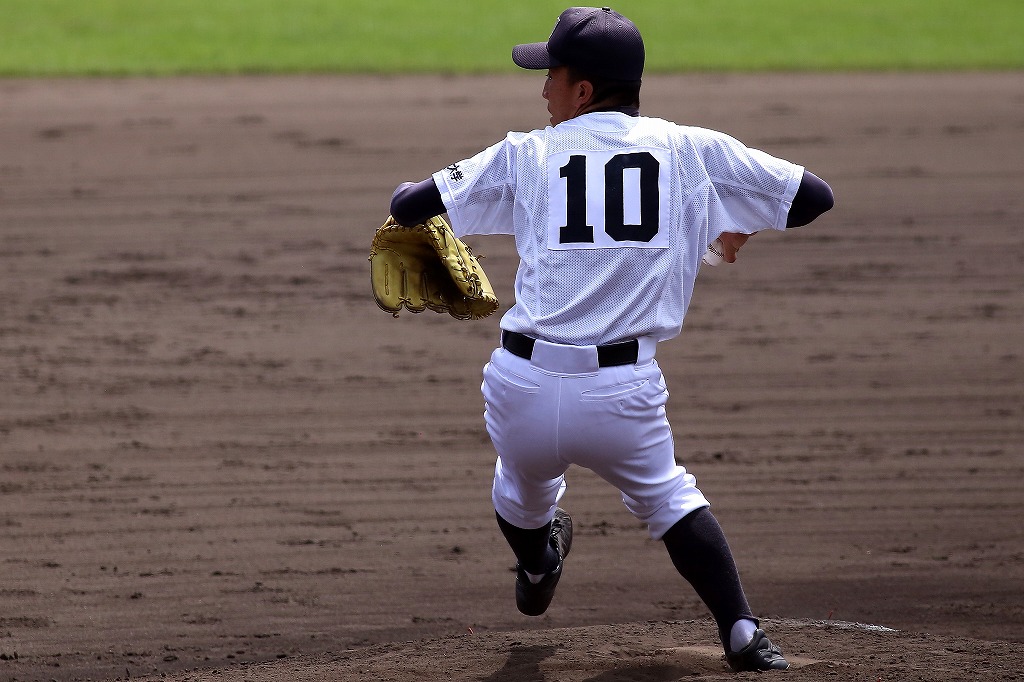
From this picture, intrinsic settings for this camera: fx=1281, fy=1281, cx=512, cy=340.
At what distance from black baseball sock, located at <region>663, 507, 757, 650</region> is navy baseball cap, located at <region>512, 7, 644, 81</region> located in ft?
3.48

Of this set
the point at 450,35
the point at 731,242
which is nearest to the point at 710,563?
the point at 731,242

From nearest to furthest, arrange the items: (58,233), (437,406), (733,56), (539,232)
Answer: (539,232), (437,406), (58,233), (733,56)

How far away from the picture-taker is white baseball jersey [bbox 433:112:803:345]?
2904mm

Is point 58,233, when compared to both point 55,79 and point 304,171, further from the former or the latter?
point 55,79

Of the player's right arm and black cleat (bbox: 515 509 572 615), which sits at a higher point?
the player's right arm

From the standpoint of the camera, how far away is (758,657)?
9.94 ft

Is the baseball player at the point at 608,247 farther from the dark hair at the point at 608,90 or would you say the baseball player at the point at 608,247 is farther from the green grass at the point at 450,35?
the green grass at the point at 450,35

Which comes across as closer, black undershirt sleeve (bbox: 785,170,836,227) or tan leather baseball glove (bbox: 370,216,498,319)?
black undershirt sleeve (bbox: 785,170,836,227)

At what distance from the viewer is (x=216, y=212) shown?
8.30m

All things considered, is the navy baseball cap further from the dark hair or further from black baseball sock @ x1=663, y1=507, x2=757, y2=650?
black baseball sock @ x1=663, y1=507, x2=757, y2=650

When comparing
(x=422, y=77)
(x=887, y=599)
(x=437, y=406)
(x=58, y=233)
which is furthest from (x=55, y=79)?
(x=887, y=599)

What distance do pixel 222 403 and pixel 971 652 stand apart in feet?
11.2

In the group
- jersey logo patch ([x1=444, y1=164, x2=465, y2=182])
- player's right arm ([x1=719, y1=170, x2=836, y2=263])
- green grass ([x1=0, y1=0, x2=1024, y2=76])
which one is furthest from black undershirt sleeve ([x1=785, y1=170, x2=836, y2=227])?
green grass ([x1=0, y1=0, x2=1024, y2=76])

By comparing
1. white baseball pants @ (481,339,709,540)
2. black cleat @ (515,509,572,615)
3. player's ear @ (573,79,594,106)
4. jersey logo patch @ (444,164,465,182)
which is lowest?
black cleat @ (515,509,572,615)
